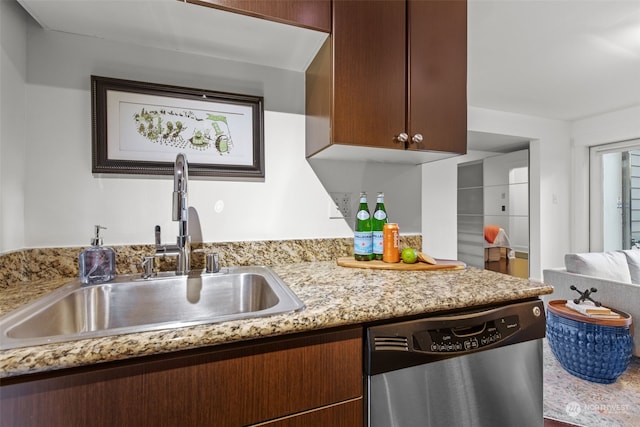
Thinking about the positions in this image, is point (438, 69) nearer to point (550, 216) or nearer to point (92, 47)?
point (92, 47)

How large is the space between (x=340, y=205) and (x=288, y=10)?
83 centimetres

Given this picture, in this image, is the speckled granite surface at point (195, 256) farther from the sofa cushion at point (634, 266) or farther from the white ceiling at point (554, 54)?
the sofa cushion at point (634, 266)

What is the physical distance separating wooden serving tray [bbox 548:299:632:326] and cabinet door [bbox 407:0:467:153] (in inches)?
58.3

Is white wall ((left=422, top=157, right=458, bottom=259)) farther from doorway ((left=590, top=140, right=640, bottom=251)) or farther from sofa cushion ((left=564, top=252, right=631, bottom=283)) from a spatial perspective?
doorway ((left=590, top=140, right=640, bottom=251))

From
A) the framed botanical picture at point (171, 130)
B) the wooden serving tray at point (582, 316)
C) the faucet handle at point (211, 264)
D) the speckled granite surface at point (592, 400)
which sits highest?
the framed botanical picture at point (171, 130)

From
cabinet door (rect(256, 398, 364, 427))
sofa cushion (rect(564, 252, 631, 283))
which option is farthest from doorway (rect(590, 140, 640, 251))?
cabinet door (rect(256, 398, 364, 427))

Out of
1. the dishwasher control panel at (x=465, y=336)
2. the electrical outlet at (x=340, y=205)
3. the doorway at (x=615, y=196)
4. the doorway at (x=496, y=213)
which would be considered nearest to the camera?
the dishwasher control panel at (x=465, y=336)

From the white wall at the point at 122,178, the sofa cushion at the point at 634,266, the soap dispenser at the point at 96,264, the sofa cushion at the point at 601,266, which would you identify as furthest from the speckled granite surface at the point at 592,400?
the soap dispenser at the point at 96,264

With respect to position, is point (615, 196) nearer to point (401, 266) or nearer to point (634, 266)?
point (634, 266)

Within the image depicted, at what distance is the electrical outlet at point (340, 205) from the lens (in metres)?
1.48

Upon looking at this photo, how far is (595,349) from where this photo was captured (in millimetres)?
1801

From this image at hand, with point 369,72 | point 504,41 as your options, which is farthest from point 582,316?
point 369,72

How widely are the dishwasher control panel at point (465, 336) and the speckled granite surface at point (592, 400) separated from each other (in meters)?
1.19

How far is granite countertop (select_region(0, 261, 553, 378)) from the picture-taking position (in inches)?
20.9
